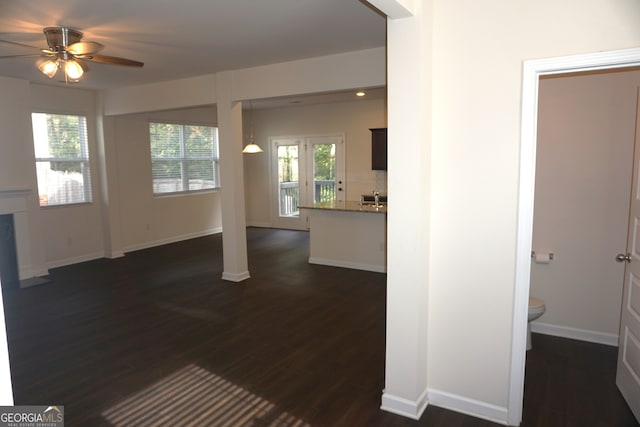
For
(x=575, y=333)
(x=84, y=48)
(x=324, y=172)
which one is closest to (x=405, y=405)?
(x=575, y=333)

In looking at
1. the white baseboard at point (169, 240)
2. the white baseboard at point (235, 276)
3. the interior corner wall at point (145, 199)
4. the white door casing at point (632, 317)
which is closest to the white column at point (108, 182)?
the interior corner wall at point (145, 199)

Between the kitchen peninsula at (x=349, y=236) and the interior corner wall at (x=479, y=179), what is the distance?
9.98ft

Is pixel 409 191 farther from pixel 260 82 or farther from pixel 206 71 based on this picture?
pixel 206 71

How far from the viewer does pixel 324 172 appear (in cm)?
870

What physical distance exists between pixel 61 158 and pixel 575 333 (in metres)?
6.70

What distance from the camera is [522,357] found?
241 cm

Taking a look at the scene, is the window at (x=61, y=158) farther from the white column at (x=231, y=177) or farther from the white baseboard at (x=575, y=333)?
the white baseboard at (x=575, y=333)

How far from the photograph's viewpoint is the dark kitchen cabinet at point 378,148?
7.30m

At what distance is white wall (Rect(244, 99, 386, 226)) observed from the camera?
26.4 feet

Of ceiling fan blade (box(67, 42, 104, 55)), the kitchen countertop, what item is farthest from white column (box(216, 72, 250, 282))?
ceiling fan blade (box(67, 42, 104, 55))

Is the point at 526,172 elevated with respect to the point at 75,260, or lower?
elevated

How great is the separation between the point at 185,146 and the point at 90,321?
459cm

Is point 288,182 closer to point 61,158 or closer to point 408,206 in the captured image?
point 61,158

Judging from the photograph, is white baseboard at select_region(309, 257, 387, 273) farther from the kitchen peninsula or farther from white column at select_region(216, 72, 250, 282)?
white column at select_region(216, 72, 250, 282)
